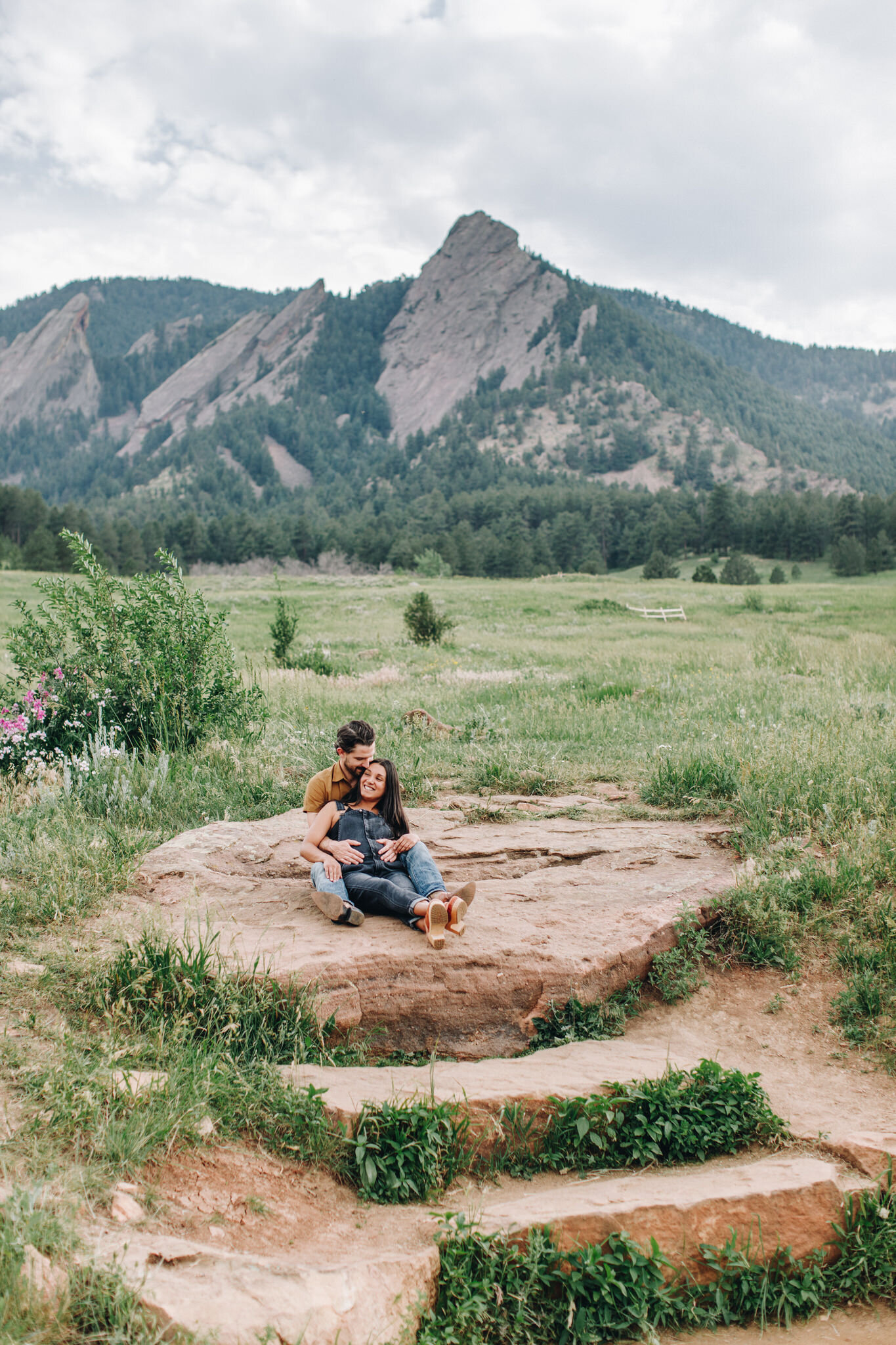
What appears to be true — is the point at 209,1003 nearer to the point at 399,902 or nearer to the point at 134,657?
the point at 399,902

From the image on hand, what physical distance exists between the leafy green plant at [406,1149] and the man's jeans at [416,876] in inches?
64.3

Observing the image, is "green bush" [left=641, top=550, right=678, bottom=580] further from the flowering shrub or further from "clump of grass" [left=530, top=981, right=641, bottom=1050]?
"clump of grass" [left=530, top=981, right=641, bottom=1050]

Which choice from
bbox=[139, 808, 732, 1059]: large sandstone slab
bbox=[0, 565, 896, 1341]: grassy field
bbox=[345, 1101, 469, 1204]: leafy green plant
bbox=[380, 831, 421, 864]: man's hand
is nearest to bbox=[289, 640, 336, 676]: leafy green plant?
bbox=[0, 565, 896, 1341]: grassy field

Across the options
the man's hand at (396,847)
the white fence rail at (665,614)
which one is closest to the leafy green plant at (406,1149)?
the man's hand at (396,847)

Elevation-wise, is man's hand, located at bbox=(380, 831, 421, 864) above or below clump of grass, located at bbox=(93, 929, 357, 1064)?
above

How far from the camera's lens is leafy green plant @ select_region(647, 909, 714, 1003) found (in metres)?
4.98

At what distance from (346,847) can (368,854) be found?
19cm

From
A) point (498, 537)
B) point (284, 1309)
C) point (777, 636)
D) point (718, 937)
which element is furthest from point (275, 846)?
point (498, 537)

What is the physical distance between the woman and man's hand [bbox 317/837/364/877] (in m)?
0.03

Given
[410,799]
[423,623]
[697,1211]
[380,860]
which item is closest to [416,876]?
[380,860]

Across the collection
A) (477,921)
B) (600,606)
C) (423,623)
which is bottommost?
(477,921)

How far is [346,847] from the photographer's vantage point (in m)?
5.57

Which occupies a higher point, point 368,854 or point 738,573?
point 738,573

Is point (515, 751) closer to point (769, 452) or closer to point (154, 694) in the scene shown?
point (154, 694)
